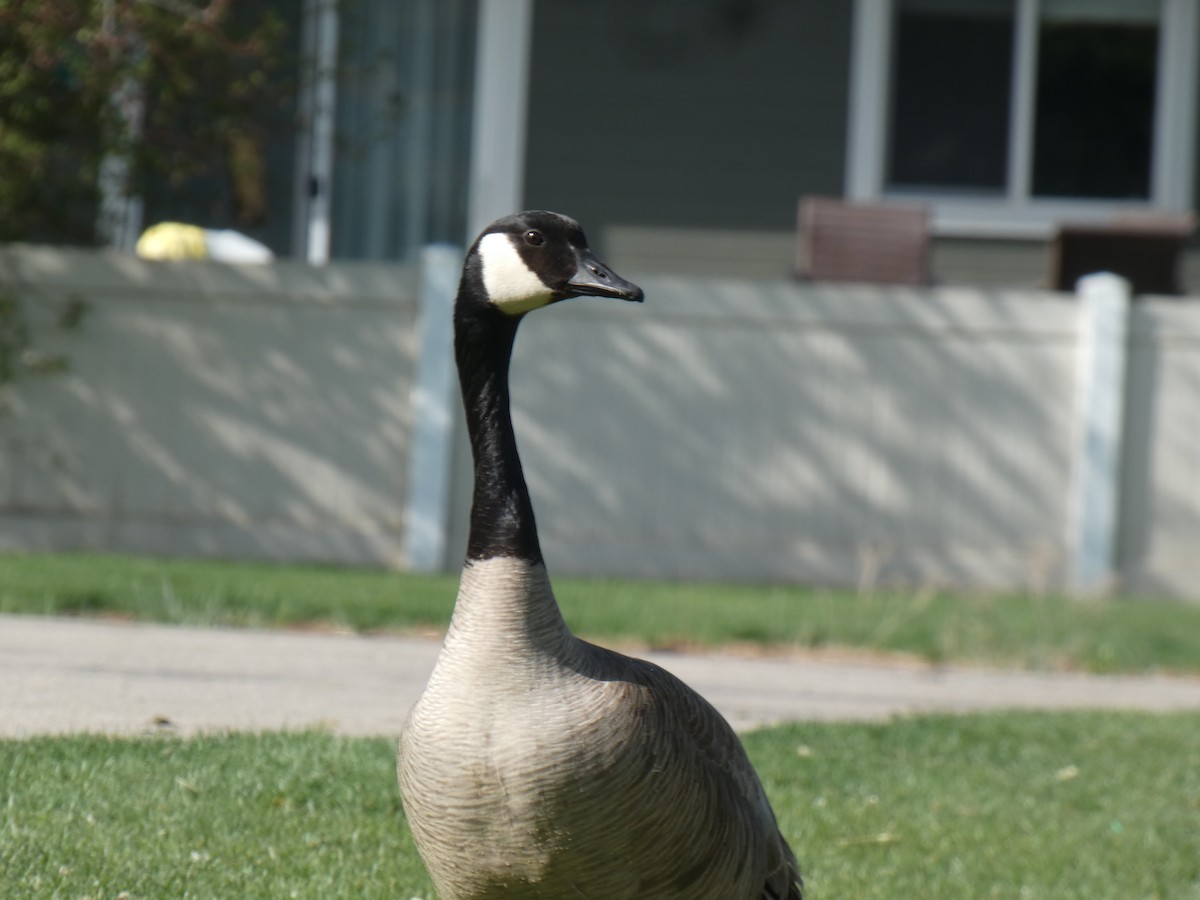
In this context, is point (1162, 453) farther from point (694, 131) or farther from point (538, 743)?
point (538, 743)

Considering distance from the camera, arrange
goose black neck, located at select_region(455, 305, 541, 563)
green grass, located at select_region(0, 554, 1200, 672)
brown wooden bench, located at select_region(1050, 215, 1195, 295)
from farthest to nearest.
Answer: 1. brown wooden bench, located at select_region(1050, 215, 1195, 295)
2. green grass, located at select_region(0, 554, 1200, 672)
3. goose black neck, located at select_region(455, 305, 541, 563)

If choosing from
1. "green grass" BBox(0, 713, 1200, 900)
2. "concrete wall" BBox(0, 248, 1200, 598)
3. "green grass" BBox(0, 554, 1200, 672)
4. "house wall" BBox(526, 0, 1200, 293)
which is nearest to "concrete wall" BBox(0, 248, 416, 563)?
"concrete wall" BBox(0, 248, 1200, 598)

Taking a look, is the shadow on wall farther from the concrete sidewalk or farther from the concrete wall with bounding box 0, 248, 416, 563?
the concrete sidewalk

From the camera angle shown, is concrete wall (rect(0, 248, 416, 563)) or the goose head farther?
concrete wall (rect(0, 248, 416, 563))

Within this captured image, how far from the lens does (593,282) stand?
3.13m

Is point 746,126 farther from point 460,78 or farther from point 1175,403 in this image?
Answer: point 1175,403

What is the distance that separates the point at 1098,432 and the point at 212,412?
5.27 meters

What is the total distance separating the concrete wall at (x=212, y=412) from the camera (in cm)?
909

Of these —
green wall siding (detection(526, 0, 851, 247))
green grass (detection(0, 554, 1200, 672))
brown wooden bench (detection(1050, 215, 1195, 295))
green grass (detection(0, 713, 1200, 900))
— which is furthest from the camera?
green wall siding (detection(526, 0, 851, 247))

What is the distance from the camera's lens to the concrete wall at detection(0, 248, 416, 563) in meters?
9.09

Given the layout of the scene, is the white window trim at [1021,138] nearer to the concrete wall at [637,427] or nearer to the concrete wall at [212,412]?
the concrete wall at [637,427]

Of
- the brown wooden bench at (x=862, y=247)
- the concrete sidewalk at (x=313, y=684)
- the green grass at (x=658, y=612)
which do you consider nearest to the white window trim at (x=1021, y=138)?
the brown wooden bench at (x=862, y=247)

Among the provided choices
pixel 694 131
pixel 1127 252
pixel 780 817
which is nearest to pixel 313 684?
pixel 780 817

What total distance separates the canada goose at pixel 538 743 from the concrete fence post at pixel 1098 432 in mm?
6880
